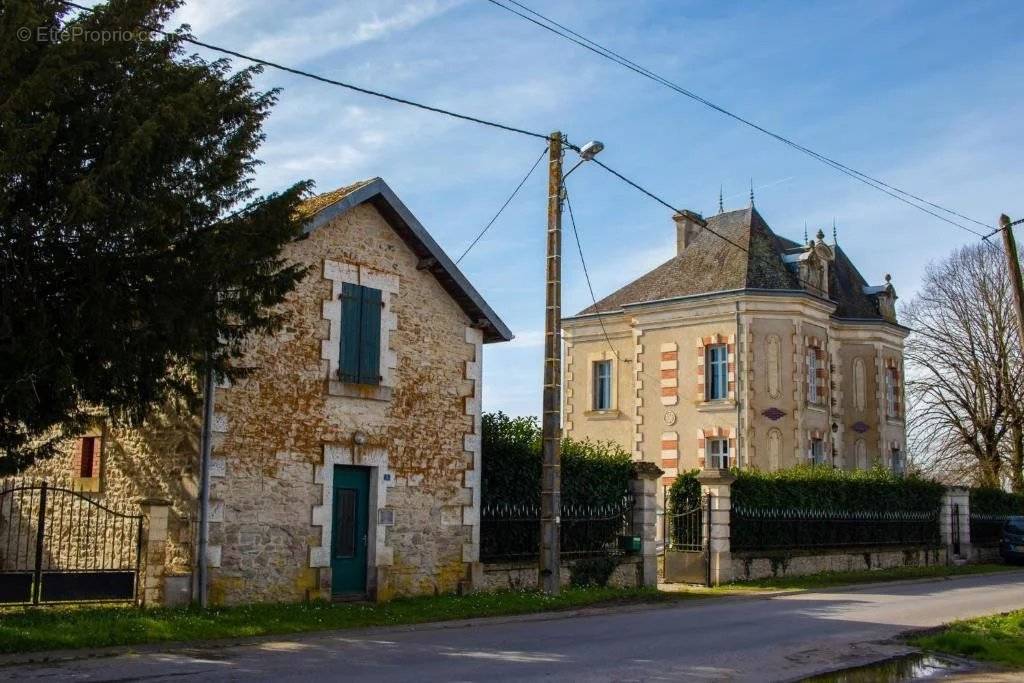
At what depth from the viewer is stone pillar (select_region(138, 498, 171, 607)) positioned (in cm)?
1448

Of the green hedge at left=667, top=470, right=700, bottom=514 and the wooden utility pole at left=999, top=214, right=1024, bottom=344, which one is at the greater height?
the wooden utility pole at left=999, top=214, right=1024, bottom=344

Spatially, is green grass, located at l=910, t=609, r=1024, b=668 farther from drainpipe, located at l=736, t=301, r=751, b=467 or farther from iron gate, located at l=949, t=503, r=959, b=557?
iron gate, located at l=949, t=503, r=959, b=557

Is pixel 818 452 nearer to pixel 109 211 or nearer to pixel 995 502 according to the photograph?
pixel 995 502

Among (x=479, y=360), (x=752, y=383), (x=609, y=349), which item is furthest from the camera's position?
(x=609, y=349)

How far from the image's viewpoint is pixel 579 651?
485 inches

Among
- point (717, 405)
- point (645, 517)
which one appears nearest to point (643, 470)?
point (645, 517)

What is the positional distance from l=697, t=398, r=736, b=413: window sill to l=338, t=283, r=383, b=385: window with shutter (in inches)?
707

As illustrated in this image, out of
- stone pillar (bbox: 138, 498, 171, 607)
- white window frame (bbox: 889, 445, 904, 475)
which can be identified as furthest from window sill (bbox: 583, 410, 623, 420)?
stone pillar (bbox: 138, 498, 171, 607)

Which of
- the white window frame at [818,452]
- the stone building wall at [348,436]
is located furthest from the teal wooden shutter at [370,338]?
the white window frame at [818,452]

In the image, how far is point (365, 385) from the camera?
56.8 ft

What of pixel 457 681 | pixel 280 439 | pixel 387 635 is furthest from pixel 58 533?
pixel 457 681

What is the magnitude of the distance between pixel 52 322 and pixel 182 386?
2.04 m

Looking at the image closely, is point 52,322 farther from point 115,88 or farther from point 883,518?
point 883,518

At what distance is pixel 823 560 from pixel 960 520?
8.79 m
